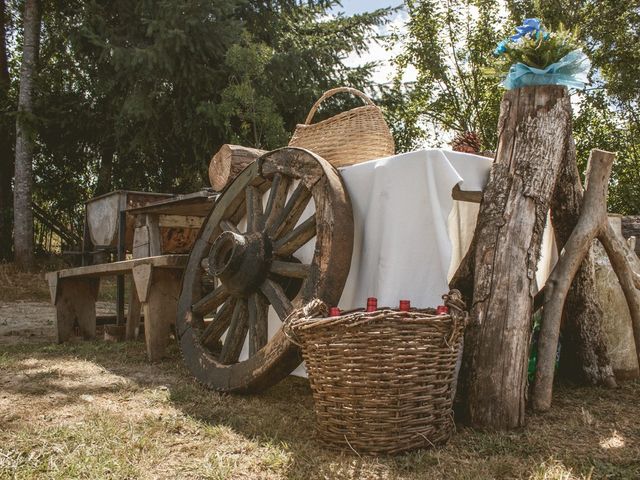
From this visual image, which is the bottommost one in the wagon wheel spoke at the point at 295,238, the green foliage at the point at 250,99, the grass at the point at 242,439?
the grass at the point at 242,439

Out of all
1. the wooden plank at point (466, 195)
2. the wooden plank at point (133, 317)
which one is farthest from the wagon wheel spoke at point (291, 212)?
the wooden plank at point (133, 317)

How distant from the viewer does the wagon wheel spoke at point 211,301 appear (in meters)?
3.20

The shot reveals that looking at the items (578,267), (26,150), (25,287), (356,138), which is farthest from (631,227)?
(26,150)

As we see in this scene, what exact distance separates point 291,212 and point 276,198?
6.2 inches

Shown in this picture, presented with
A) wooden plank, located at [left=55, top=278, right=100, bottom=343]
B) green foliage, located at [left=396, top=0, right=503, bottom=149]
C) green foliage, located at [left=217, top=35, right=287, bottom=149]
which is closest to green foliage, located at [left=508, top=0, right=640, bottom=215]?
green foliage, located at [left=396, top=0, right=503, bottom=149]

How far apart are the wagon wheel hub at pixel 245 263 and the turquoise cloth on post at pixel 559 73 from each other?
1.32 m

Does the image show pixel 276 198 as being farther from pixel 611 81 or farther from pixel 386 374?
pixel 611 81

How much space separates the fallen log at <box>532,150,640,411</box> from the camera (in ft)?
8.39

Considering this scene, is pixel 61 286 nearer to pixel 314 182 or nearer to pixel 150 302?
pixel 150 302

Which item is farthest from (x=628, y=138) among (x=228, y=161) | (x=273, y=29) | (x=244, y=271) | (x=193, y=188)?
(x=244, y=271)

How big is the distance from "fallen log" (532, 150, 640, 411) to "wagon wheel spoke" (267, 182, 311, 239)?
1.14 meters

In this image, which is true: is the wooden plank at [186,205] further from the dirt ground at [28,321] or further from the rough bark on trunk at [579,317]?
the rough bark on trunk at [579,317]

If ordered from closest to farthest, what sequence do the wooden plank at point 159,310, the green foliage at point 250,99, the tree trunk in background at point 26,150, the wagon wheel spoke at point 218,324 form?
the wagon wheel spoke at point 218,324
the wooden plank at point 159,310
the green foliage at point 250,99
the tree trunk in background at point 26,150

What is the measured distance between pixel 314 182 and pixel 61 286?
9.81ft
